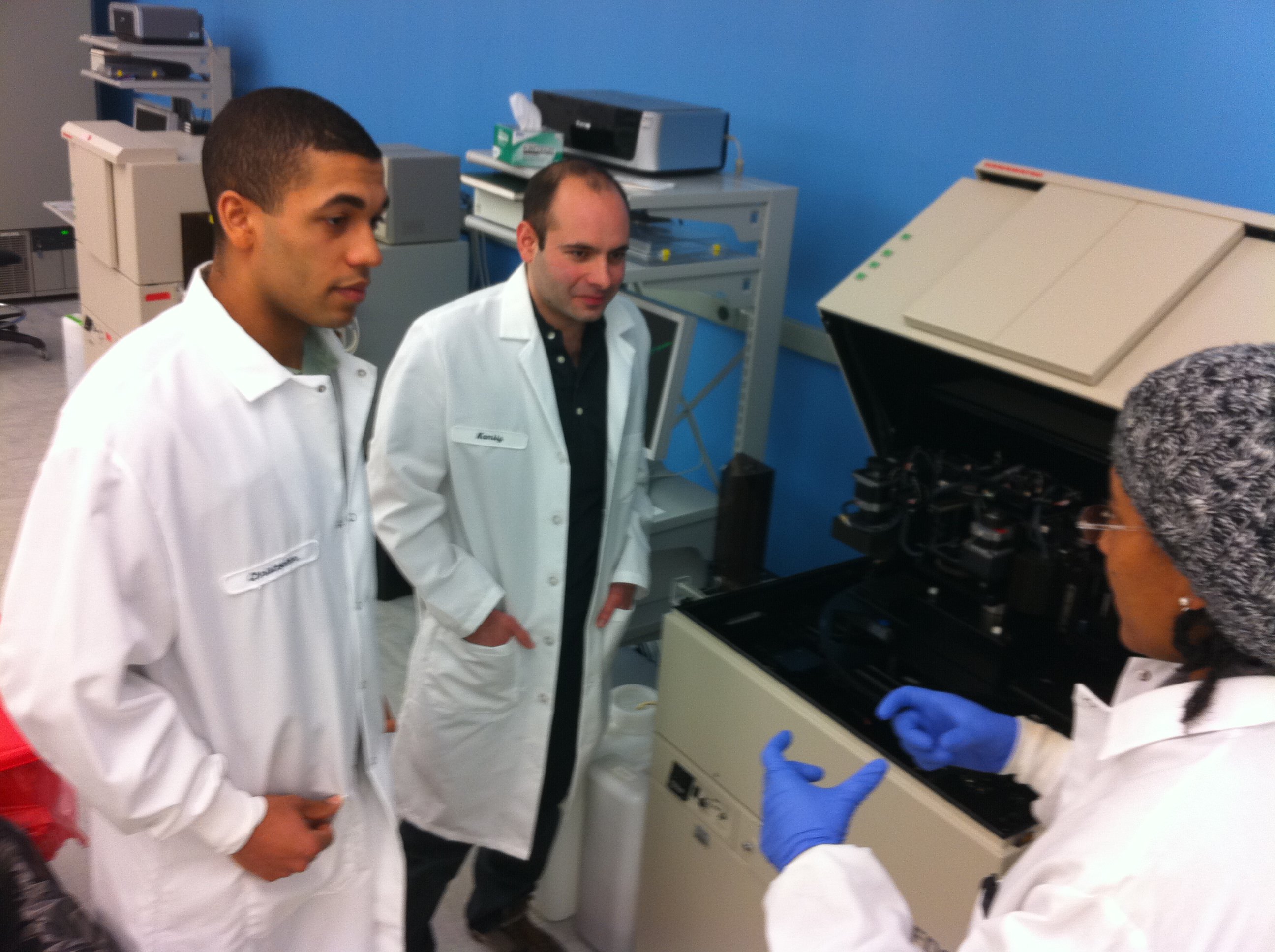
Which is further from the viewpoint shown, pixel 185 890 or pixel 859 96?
pixel 859 96

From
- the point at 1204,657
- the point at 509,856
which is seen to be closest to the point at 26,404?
the point at 509,856

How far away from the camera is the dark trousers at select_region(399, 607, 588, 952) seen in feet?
5.66

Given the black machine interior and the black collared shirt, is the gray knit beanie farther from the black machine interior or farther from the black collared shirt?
the black collared shirt

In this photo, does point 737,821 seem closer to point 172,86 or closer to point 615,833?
point 615,833

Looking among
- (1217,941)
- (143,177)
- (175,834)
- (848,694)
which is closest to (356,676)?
(175,834)

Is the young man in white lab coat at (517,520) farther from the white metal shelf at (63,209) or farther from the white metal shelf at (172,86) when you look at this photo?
the white metal shelf at (172,86)

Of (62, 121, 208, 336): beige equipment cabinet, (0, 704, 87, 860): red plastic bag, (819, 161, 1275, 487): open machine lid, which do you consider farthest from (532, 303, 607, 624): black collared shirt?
(62, 121, 208, 336): beige equipment cabinet

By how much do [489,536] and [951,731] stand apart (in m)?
0.78

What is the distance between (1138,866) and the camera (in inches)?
29.3

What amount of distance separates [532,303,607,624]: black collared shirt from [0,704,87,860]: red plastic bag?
778 millimetres

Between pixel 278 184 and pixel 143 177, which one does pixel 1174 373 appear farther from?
pixel 143 177

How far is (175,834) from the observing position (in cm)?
107

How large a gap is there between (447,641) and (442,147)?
2491 millimetres

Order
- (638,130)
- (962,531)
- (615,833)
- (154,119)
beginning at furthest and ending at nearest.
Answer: (154,119)
(638,130)
(615,833)
(962,531)
